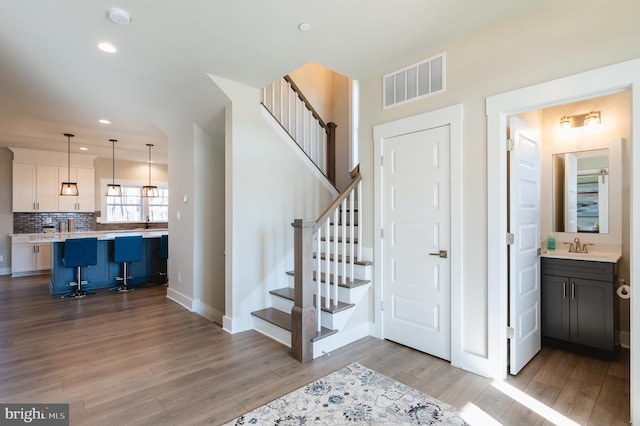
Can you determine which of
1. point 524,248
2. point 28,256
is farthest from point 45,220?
point 524,248

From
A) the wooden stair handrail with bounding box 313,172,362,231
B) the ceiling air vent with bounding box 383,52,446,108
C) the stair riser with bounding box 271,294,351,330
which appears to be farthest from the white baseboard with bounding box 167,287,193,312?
the ceiling air vent with bounding box 383,52,446,108

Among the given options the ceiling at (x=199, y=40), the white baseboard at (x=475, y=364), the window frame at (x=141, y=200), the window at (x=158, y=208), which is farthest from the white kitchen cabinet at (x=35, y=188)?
the white baseboard at (x=475, y=364)

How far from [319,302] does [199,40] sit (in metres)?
2.58

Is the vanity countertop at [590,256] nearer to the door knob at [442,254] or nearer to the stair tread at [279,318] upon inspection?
the door knob at [442,254]

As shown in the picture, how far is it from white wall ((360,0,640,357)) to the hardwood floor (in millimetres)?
484

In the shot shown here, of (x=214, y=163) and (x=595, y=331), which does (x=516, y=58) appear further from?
(x=214, y=163)

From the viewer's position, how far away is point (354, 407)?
2.15 meters

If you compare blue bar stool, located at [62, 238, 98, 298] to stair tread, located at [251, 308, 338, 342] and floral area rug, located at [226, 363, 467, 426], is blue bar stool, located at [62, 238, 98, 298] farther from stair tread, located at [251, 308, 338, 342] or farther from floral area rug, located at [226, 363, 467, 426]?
floral area rug, located at [226, 363, 467, 426]

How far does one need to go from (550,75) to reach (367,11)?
140 centimetres

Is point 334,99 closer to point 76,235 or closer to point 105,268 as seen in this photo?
point 105,268

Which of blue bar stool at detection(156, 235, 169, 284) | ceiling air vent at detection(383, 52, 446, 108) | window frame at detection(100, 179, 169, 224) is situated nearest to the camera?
ceiling air vent at detection(383, 52, 446, 108)

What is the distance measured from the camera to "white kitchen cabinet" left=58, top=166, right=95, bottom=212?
7.32m

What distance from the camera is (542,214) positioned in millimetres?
3561

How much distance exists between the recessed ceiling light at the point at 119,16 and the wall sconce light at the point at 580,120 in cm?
422
